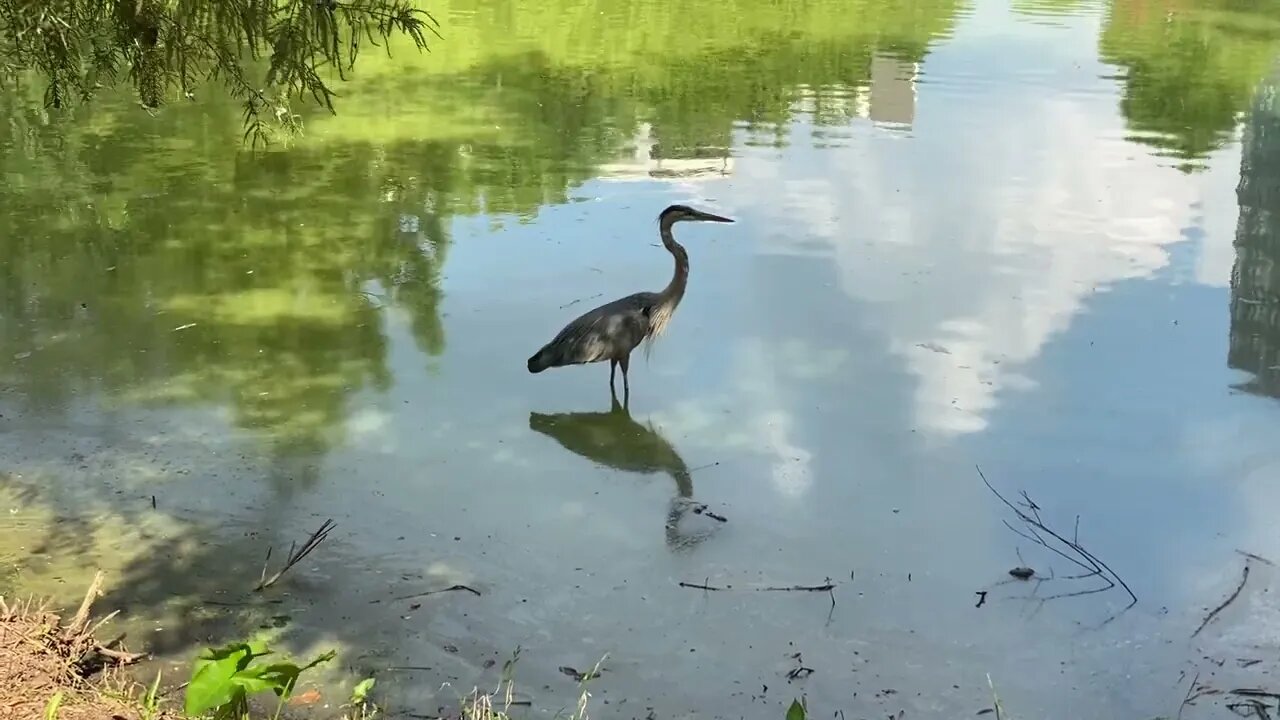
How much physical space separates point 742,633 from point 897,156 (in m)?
6.90

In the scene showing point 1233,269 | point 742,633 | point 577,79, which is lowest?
point 742,633

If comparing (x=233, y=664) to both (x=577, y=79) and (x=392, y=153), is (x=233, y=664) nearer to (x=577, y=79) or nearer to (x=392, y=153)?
(x=392, y=153)

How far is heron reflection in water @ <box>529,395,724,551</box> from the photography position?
194 inches

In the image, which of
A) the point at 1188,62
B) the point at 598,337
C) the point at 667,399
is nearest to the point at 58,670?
the point at 598,337

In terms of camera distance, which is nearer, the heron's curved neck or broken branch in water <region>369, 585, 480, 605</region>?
broken branch in water <region>369, 585, 480, 605</region>

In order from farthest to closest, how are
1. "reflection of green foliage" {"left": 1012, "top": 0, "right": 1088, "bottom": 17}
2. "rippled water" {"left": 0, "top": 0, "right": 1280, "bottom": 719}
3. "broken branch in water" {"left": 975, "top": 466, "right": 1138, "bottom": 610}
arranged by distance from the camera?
"reflection of green foliage" {"left": 1012, "top": 0, "right": 1088, "bottom": 17} → "broken branch in water" {"left": 975, "top": 466, "right": 1138, "bottom": 610} → "rippled water" {"left": 0, "top": 0, "right": 1280, "bottom": 719}

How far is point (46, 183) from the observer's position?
8.84 m

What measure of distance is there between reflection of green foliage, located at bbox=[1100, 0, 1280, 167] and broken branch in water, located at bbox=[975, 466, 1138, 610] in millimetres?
6517

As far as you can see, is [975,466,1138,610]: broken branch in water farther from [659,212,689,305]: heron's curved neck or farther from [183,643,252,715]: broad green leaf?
[183,643,252,715]: broad green leaf

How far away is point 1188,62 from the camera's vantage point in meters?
14.7

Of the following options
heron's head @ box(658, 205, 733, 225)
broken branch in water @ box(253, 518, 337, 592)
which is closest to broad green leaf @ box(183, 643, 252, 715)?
broken branch in water @ box(253, 518, 337, 592)

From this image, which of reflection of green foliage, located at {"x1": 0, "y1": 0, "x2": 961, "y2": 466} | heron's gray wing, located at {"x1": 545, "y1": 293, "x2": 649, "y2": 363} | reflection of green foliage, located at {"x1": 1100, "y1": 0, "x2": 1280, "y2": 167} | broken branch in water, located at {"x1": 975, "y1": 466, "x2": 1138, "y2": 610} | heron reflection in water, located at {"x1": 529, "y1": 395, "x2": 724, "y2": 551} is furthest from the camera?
reflection of green foliage, located at {"x1": 1100, "y1": 0, "x2": 1280, "y2": 167}

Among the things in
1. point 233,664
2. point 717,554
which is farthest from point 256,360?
point 233,664

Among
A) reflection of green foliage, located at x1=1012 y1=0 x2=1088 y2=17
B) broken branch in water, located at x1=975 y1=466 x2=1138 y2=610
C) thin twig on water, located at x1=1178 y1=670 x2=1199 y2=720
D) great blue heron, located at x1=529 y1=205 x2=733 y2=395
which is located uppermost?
reflection of green foliage, located at x1=1012 y1=0 x2=1088 y2=17
